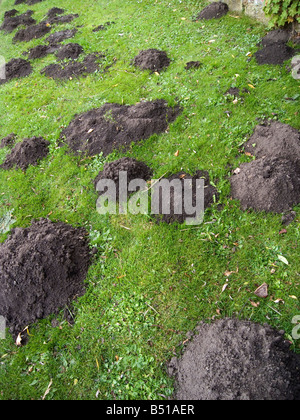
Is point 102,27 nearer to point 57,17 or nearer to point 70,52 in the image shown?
point 70,52

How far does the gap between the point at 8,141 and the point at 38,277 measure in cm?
379

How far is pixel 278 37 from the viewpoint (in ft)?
20.6

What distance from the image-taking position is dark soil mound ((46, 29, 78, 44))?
30.4 feet

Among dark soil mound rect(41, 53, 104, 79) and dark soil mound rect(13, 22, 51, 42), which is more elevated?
dark soil mound rect(13, 22, 51, 42)

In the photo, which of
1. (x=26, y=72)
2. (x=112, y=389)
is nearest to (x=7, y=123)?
(x=26, y=72)

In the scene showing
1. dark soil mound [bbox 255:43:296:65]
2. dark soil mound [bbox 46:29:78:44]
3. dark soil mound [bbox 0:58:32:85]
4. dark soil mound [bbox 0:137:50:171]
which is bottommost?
dark soil mound [bbox 0:137:50:171]

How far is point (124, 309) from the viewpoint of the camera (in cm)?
343

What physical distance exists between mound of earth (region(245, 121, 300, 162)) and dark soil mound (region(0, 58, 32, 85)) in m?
6.90

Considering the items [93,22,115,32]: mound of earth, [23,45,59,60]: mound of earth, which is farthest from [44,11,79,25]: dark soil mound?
[23,45,59,60]: mound of earth

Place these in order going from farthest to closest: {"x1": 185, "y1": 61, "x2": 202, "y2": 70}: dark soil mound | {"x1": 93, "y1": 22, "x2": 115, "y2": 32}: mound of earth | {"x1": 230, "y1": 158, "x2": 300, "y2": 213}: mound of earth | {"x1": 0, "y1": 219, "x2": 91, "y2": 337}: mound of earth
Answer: {"x1": 93, "y1": 22, "x2": 115, "y2": 32}: mound of earth, {"x1": 185, "y1": 61, "x2": 202, "y2": 70}: dark soil mound, {"x1": 230, "y1": 158, "x2": 300, "y2": 213}: mound of earth, {"x1": 0, "y1": 219, "x2": 91, "y2": 337}: mound of earth

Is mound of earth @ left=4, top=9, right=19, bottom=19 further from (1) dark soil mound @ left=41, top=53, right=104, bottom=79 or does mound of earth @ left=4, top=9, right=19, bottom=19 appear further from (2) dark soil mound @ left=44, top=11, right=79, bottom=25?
(1) dark soil mound @ left=41, top=53, right=104, bottom=79
